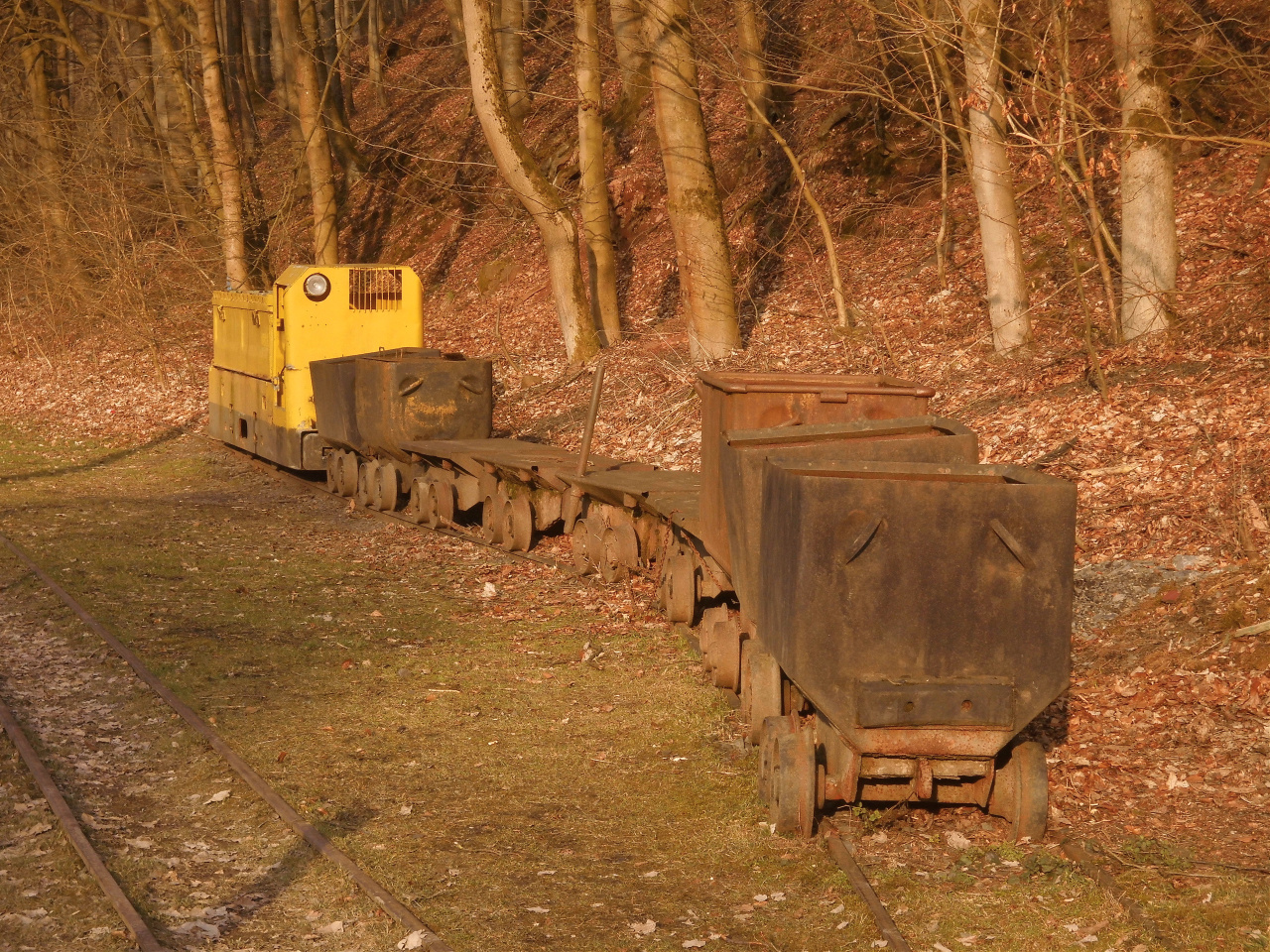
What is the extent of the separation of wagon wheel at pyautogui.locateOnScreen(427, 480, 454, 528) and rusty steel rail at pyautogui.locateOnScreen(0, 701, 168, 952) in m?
6.89

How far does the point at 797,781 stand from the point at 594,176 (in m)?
16.1

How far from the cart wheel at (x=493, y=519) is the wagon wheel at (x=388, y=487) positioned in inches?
72.2

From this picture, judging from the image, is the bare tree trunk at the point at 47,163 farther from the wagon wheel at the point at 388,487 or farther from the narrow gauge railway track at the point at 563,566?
the wagon wheel at the point at 388,487

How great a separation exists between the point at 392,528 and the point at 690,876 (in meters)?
9.80

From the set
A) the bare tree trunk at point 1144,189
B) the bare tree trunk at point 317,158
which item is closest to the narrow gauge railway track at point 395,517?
the bare tree trunk at point 317,158

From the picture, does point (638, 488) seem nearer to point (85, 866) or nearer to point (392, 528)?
point (392, 528)

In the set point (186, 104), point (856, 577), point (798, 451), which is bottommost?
point (856, 577)

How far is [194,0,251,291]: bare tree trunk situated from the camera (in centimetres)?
2662

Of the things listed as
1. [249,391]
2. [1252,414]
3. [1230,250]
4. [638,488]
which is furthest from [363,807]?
[249,391]

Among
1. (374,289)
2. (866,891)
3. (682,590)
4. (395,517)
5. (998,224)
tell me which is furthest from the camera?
(374,289)

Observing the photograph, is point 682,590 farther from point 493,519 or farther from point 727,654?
point 493,519

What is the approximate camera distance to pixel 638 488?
465 inches

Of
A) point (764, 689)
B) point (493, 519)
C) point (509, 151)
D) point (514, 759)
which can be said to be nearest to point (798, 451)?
point (764, 689)

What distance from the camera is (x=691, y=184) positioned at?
18.5m
